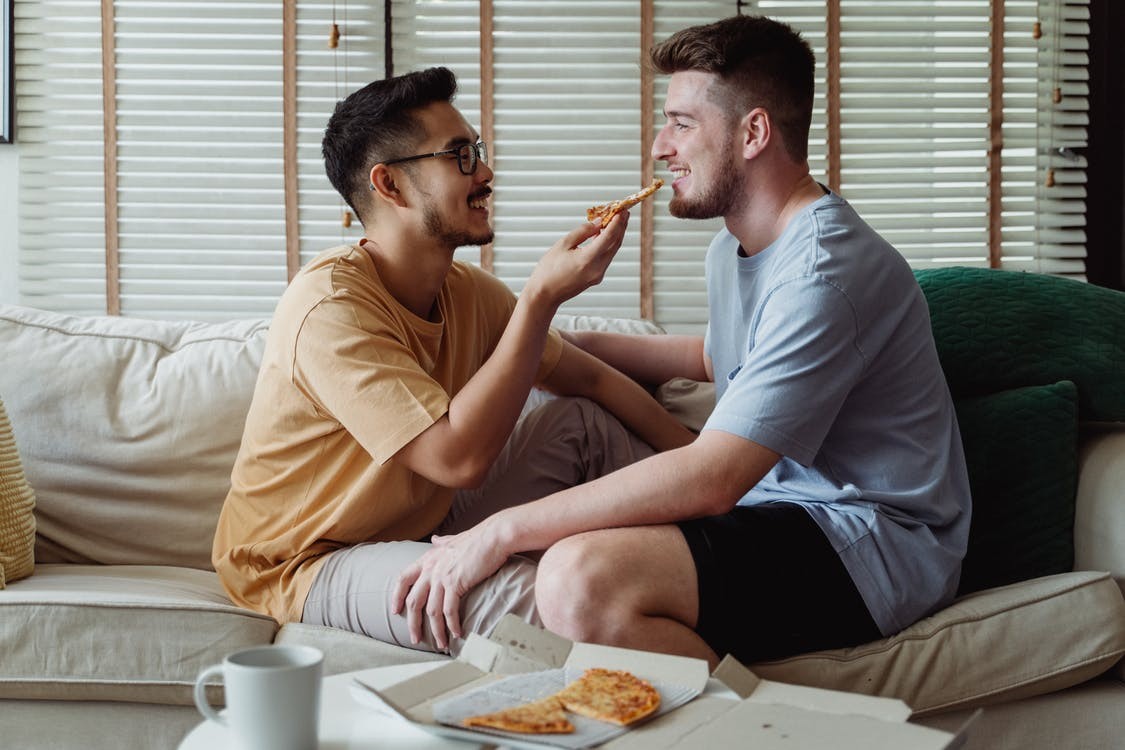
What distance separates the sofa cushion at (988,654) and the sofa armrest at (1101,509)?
136mm

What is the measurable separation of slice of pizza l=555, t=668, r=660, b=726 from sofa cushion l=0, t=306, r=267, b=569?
1291 millimetres

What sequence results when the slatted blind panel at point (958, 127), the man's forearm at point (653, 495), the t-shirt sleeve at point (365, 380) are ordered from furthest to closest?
1. the slatted blind panel at point (958, 127)
2. the t-shirt sleeve at point (365, 380)
3. the man's forearm at point (653, 495)

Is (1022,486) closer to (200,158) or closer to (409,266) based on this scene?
(409,266)

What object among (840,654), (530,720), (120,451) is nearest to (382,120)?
(120,451)

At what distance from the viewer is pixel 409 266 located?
1899 millimetres

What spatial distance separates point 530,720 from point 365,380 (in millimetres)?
828

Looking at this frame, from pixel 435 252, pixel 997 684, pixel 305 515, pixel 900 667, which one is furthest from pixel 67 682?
pixel 997 684

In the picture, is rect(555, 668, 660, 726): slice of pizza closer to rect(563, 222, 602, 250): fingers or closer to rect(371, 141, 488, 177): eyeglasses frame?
rect(563, 222, 602, 250): fingers

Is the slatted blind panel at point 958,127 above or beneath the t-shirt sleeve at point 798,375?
above

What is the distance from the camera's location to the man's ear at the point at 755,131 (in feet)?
5.92

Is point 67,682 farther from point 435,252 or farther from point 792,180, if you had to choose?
point 792,180

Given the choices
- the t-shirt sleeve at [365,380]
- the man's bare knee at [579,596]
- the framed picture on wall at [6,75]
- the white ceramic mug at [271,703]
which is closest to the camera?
the white ceramic mug at [271,703]

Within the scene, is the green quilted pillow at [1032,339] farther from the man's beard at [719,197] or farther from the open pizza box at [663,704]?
the open pizza box at [663,704]

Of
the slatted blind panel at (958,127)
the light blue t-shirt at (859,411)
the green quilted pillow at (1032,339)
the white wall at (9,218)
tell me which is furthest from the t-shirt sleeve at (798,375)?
the white wall at (9,218)
